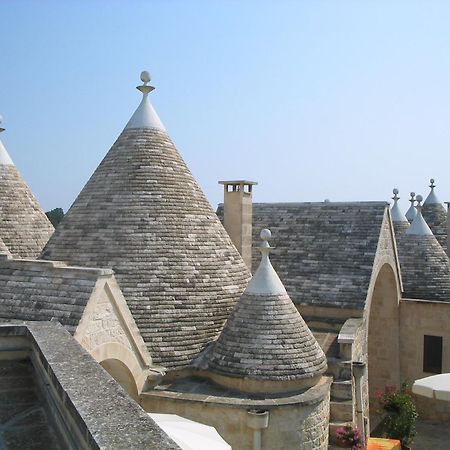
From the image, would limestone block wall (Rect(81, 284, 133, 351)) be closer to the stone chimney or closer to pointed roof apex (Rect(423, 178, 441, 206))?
the stone chimney

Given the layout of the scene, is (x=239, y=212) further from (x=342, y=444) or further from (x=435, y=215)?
(x=435, y=215)

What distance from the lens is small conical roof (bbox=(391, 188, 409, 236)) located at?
21188 millimetres

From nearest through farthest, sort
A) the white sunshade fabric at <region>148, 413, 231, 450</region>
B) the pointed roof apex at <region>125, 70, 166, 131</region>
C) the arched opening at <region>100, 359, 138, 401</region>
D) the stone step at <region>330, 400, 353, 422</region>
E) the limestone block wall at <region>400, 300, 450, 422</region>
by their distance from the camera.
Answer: the white sunshade fabric at <region>148, 413, 231, 450</region> → the arched opening at <region>100, 359, 138, 401</region> → the stone step at <region>330, 400, 353, 422</region> → the pointed roof apex at <region>125, 70, 166, 131</region> → the limestone block wall at <region>400, 300, 450, 422</region>

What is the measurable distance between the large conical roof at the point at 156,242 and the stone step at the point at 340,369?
2425 millimetres

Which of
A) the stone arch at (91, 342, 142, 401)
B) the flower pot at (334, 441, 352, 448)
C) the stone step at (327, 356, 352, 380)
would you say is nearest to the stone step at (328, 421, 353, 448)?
the flower pot at (334, 441, 352, 448)

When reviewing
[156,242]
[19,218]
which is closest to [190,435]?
[156,242]

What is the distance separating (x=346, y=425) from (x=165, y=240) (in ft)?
16.5

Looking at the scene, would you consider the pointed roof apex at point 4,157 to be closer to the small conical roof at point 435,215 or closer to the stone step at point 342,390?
the stone step at point 342,390

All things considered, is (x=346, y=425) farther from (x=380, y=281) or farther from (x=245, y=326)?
(x=380, y=281)

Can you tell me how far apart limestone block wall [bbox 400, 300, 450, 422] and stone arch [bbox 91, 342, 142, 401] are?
11.1 metres

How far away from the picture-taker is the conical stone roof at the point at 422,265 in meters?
18.1

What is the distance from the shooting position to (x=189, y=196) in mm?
11984

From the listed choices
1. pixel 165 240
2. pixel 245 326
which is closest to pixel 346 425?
pixel 245 326

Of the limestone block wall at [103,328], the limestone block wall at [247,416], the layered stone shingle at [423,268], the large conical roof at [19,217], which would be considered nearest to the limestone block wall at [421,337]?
the layered stone shingle at [423,268]
